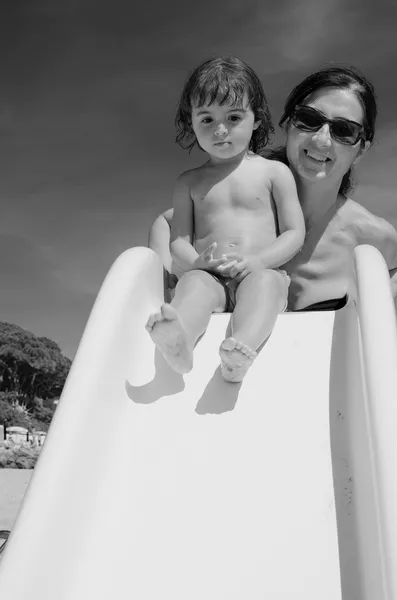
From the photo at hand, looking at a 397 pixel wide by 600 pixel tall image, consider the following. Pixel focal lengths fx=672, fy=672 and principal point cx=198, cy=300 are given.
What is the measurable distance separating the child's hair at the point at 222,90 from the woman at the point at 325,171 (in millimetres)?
233

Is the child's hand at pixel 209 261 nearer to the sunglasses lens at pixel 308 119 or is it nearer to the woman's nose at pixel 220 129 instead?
the woman's nose at pixel 220 129

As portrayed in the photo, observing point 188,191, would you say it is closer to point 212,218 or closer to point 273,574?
point 212,218

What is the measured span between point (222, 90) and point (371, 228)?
43.7 inches

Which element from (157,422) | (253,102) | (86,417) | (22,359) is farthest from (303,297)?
(22,359)

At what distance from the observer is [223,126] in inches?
106

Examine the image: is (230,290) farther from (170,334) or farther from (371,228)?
(371,228)

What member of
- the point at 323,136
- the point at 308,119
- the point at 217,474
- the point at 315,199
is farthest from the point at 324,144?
the point at 217,474

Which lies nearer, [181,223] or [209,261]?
[209,261]

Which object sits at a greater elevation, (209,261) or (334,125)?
(334,125)

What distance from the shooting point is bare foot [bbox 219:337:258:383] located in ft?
6.33

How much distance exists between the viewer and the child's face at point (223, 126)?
2.66 m

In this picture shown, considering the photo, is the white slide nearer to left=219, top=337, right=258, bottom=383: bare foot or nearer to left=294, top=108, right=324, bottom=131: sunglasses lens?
left=219, top=337, right=258, bottom=383: bare foot

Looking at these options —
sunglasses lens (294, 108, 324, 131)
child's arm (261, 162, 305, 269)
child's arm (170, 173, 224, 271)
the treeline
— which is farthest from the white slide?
the treeline

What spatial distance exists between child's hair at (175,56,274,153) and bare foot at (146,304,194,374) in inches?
42.6
